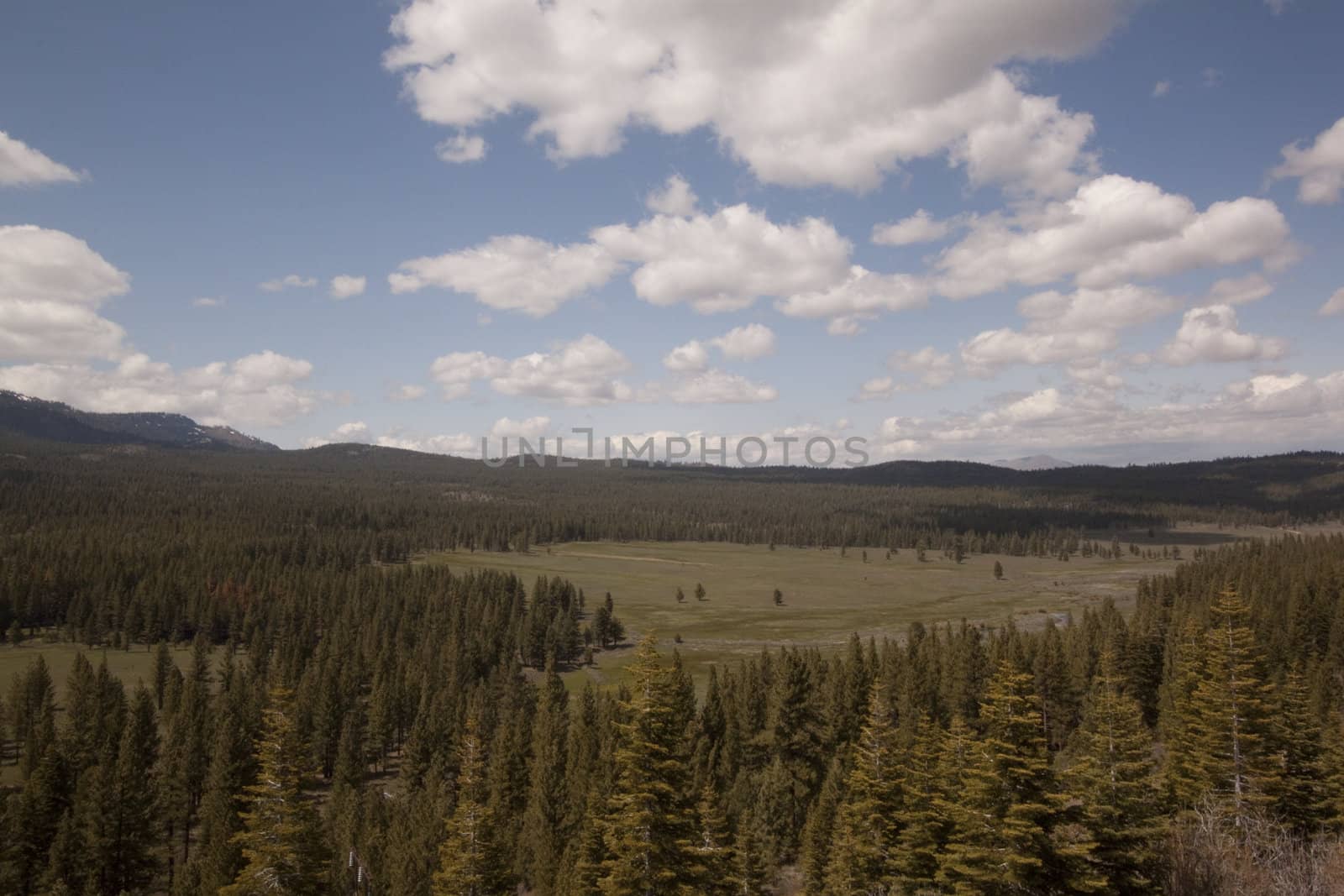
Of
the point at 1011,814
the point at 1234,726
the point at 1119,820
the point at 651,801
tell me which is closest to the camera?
the point at 1011,814

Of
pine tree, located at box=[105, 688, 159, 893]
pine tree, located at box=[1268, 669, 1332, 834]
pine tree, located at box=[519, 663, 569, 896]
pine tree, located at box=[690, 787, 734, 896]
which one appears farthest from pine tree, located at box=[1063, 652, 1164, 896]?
pine tree, located at box=[105, 688, 159, 893]

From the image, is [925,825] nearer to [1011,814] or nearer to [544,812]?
[1011,814]

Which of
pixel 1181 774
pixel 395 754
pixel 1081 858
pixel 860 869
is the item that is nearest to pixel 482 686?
pixel 395 754

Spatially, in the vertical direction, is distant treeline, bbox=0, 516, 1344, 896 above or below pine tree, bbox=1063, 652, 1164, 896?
below

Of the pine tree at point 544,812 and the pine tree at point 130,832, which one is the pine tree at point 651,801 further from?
the pine tree at point 130,832

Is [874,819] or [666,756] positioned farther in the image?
[874,819]

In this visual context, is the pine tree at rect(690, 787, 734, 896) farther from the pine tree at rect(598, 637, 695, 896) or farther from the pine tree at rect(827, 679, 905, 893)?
the pine tree at rect(827, 679, 905, 893)

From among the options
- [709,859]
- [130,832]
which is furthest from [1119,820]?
[130,832]
